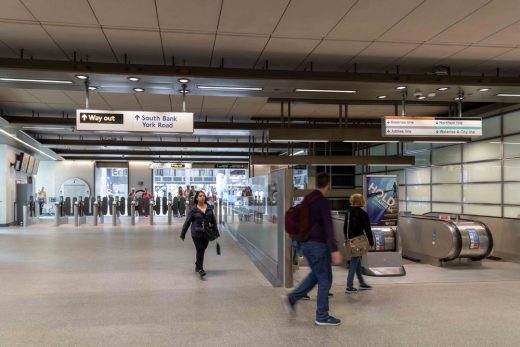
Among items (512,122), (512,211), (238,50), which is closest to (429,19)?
(238,50)

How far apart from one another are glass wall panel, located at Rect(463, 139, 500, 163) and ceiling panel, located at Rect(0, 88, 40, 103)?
11750 mm

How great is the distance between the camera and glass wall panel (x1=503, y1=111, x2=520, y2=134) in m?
11.4

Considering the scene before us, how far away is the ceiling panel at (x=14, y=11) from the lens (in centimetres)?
→ 543

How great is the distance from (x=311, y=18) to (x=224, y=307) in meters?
3.90

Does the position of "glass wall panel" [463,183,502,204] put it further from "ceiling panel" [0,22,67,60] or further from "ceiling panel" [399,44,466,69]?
"ceiling panel" [0,22,67,60]

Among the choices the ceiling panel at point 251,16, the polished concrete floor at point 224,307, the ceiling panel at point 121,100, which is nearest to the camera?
the polished concrete floor at point 224,307

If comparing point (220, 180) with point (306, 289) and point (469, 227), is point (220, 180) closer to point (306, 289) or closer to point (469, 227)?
point (469, 227)

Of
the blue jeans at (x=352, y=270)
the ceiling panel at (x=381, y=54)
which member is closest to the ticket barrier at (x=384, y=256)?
the blue jeans at (x=352, y=270)

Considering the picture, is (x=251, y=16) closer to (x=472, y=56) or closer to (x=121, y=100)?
(x=472, y=56)

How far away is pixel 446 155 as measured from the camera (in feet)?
47.1

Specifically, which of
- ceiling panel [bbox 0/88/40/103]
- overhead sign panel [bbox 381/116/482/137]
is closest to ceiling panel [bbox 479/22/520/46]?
overhead sign panel [bbox 381/116/482/137]

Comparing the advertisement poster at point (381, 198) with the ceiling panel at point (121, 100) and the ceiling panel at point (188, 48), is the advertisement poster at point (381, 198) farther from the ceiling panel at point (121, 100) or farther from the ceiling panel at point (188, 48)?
the ceiling panel at point (121, 100)

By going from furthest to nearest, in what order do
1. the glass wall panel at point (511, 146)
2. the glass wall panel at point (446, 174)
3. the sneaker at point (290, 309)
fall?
the glass wall panel at point (446, 174)
the glass wall panel at point (511, 146)
the sneaker at point (290, 309)

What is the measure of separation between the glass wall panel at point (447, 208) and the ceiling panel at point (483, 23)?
305 inches
